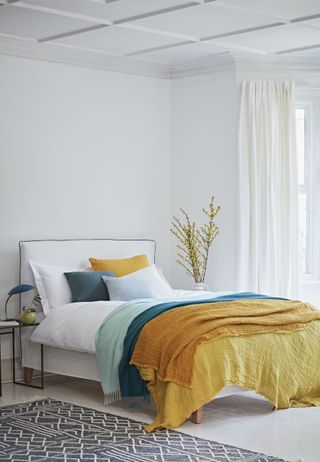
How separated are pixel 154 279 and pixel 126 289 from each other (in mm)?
485

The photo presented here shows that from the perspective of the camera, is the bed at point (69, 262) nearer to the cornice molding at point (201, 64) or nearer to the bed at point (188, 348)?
the bed at point (188, 348)

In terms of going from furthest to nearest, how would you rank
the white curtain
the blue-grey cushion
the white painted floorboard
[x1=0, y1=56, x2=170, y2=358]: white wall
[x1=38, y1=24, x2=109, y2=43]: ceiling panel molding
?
1. the white curtain
2. [x1=0, y1=56, x2=170, y2=358]: white wall
3. the blue-grey cushion
4. [x1=38, y1=24, x2=109, y2=43]: ceiling panel molding
5. the white painted floorboard

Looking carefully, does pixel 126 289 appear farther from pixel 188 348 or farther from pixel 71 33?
pixel 71 33

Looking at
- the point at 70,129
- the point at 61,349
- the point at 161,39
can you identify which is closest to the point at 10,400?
the point at 61,349

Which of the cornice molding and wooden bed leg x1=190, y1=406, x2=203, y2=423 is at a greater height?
the cornice molding

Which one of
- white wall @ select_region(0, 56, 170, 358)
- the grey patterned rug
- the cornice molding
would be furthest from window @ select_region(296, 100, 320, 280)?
the grey patterned rug

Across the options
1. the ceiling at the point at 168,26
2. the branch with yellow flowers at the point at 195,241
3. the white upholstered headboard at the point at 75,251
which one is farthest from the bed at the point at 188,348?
the ceiling at the point at 168,26

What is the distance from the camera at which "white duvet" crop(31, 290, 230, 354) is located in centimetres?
614

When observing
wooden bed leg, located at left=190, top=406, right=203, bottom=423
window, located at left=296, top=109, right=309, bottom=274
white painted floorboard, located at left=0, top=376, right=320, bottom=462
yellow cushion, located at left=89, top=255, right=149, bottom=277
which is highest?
window, located at left=296, top=109, right=309, bottom=274

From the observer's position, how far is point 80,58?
7.56 metres

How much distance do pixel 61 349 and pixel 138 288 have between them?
0.79 m

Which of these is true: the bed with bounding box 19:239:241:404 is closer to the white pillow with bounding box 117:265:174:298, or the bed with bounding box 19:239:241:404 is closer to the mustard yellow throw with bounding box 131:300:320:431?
the white pillow with bounding box 117:265:174:298

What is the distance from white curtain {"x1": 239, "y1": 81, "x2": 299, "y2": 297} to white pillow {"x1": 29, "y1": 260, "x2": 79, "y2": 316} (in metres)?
1.75

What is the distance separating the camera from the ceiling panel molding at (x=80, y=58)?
705cm
